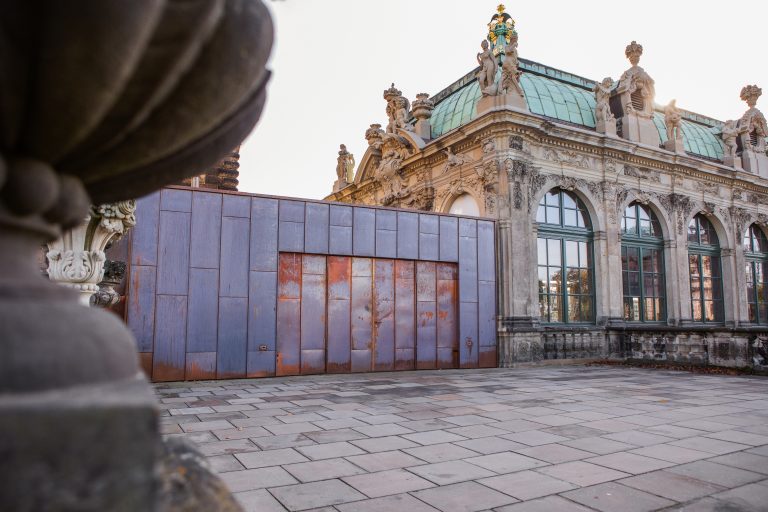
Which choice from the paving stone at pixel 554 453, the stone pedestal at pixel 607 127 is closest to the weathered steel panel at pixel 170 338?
the paving stone at pixel 554 453

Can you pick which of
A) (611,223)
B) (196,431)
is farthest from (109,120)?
(611,223)

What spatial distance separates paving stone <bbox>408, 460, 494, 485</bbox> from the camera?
3.68 m

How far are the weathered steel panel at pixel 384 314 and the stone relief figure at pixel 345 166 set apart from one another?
1269cm

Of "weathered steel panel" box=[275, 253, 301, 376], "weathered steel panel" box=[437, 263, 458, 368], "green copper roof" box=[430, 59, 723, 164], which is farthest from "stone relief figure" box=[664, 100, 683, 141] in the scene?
"weathered steel panel" box=[275, 253, 301, 376]

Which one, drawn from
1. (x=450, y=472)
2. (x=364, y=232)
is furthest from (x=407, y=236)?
(x=450, y=472)

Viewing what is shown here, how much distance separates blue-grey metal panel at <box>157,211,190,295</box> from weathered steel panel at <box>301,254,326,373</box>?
2.40m

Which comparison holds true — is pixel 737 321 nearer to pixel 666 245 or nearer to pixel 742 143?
pixel 666 245

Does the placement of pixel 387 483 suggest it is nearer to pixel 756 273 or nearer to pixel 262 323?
pixel 262 323

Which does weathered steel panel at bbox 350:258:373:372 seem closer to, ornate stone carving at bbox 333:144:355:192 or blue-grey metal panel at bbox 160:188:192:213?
blue-grey metal panel at bbox 160:188:192:213

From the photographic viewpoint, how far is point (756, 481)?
3.69m

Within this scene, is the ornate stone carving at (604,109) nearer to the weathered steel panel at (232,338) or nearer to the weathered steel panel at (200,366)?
the weathered steel panel at (232,338)

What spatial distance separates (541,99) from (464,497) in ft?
Result: 50.7

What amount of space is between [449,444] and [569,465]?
3.51 feet

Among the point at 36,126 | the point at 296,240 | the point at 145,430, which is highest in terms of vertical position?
the point at 296,240
